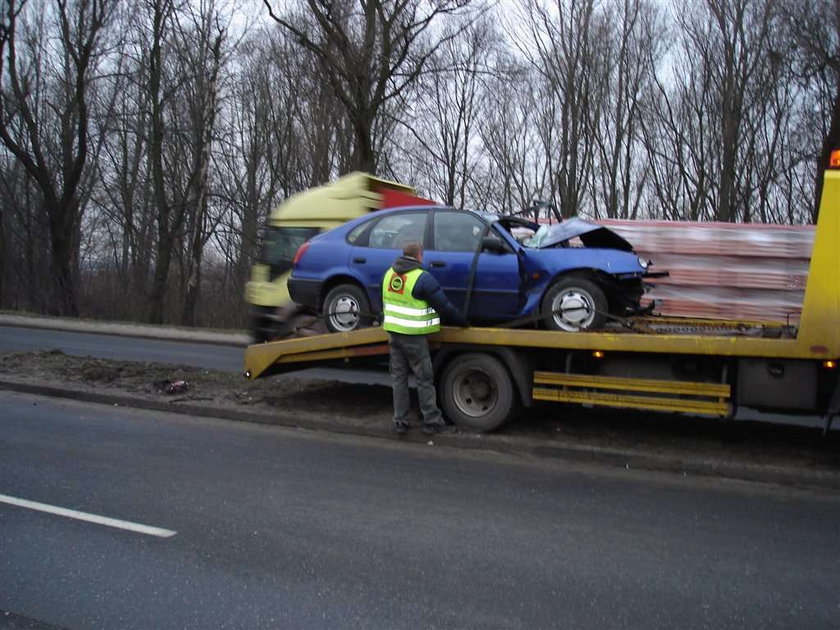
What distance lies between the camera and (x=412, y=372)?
312 inches

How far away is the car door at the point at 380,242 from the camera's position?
28.0ft

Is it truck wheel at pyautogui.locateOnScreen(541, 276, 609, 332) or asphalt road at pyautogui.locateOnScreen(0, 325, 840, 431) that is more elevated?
truck wheel at pyautogui.locateOnScreen(541, 276, 609, 332)

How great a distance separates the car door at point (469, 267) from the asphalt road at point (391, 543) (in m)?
1.61

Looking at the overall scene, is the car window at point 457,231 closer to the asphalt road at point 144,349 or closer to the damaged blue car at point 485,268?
the damaged blue car at point 485,268

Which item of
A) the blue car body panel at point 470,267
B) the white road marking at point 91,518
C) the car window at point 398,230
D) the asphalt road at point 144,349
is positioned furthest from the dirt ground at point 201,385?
the white road marking at point 91,518

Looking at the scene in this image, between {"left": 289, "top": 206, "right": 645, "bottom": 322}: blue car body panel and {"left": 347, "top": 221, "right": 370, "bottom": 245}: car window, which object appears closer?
{"left": 289, "top": 206, "right": 645, "bottom": 322}: blue car body panel

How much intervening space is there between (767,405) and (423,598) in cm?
416

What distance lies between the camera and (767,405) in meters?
6.79

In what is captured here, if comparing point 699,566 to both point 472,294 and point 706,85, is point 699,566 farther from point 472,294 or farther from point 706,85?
point 706,85

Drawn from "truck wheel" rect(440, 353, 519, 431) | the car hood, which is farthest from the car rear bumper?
the car hood

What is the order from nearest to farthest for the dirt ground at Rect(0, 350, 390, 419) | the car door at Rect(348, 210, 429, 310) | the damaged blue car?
the damaged blue car
the car door at Rect(348, 210, 429, 310)
the dirt ground at Rect(0, 350, 390, 419)

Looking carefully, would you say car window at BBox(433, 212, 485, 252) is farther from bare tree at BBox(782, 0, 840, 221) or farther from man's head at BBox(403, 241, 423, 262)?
bare tree at BBox(782, 0, 840, 221)

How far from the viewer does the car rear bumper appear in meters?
8.91

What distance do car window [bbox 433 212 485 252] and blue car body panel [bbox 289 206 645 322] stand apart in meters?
0.06
